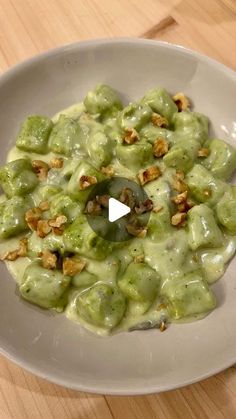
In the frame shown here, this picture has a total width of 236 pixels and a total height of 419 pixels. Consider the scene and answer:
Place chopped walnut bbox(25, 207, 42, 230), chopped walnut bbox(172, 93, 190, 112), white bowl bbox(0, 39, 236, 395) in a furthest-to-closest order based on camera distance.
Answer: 1. chopped walnut bbox(172, 93, 190, 112)
2. chopped walnut bbox(25, 207, 42, 230)
3. white bowl bbox(0, 39, 236, 395)

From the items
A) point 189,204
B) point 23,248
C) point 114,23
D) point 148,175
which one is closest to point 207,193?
point 189,204

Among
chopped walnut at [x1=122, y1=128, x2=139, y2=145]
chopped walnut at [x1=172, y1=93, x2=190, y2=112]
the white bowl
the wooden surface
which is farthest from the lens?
the wooden surface

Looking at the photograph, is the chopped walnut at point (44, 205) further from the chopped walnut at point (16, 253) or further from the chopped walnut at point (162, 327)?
the chopped walnut at point (162, 327)

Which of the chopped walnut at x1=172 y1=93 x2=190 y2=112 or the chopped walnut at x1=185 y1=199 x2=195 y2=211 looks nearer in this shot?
the chopped walnut at x1=185 y1=199 x2=195 y2=211

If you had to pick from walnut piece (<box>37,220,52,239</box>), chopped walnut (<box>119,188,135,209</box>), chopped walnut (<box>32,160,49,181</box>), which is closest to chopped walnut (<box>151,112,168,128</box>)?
chopped walnut (<box>119,188,135,209</box>)

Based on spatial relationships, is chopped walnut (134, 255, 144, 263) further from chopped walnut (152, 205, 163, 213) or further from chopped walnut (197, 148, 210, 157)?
chopped walnut (197, 148, 210, 157)

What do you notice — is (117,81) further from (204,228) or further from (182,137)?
(204,228)

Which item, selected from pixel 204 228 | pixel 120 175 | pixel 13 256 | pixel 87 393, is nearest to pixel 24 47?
pixel 120 175
